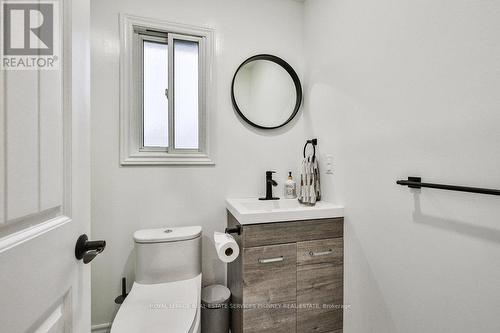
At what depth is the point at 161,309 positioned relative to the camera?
1.11m

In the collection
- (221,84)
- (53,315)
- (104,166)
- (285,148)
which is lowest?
(53,315)

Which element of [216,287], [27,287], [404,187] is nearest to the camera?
[27,287]

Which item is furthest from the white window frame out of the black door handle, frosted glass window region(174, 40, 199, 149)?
the black door handle

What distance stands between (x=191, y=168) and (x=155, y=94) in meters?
0.61

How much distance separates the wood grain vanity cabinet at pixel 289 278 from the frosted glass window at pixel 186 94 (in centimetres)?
82

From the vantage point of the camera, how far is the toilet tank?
4.36 ft

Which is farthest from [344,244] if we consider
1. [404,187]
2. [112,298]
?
[112,298]

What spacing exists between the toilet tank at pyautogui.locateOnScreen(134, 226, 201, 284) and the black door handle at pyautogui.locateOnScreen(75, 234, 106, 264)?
75cm

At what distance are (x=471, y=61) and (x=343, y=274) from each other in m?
1.23

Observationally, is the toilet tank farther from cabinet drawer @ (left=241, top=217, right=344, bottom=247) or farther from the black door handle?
the black door handle

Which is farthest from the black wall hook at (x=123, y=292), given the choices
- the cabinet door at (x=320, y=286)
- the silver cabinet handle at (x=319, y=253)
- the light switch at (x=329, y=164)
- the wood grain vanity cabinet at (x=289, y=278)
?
the light switch at (x=329, y=164)

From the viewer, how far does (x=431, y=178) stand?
3.00 ft

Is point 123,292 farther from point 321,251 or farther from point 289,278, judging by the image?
point 321,251

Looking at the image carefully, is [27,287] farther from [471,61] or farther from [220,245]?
[471,61]
